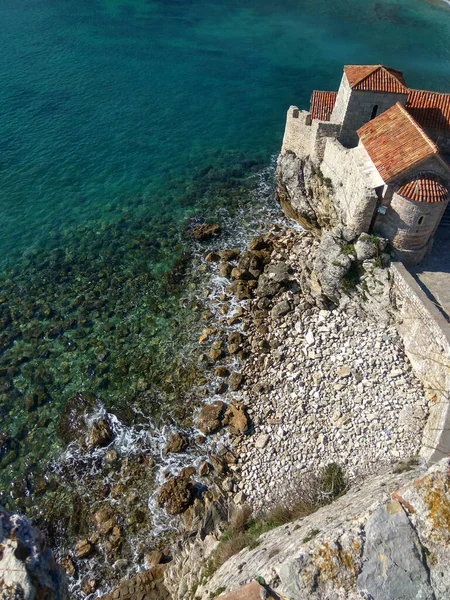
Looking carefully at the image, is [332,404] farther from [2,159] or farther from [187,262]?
[2,159]

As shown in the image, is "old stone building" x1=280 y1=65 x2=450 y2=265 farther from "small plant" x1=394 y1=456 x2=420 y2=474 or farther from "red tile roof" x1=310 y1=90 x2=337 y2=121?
"small plant" x1=394 y1=456 x2=420 y2=474

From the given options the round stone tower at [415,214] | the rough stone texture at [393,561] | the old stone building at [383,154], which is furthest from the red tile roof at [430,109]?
the rough stone texture at [393,561]

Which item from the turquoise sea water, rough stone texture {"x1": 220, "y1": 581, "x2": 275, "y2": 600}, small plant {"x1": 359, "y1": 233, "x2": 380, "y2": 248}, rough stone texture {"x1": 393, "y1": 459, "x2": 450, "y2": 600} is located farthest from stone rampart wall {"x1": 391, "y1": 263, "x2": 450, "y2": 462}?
the turquoise sea water

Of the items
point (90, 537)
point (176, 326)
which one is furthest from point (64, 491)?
point (176, 326)

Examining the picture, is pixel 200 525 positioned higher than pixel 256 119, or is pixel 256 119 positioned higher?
pixel 256 119

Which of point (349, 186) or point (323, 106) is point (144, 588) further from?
point (323, 106)

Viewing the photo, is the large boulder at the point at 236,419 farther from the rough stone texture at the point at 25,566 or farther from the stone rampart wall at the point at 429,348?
the rough stone texture at the point at 25,566
